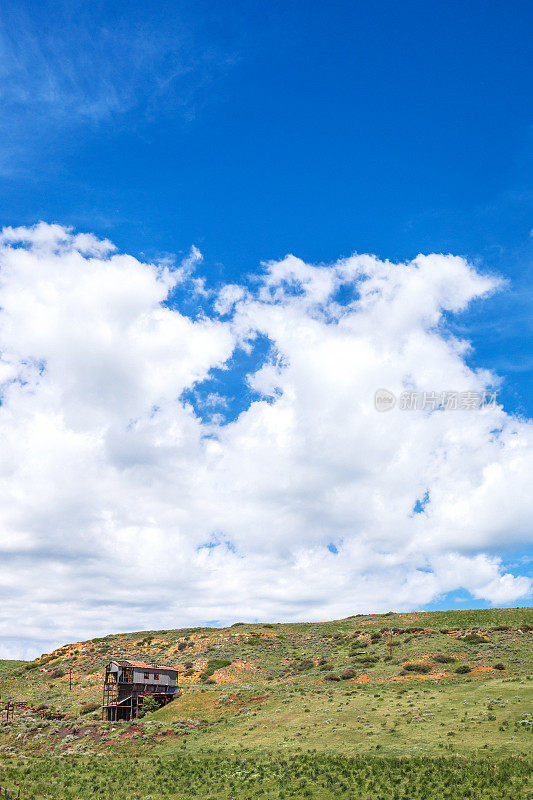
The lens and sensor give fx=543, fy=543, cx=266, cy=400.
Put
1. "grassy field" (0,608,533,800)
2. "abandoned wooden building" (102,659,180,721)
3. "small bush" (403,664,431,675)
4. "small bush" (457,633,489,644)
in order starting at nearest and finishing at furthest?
"grassy field" (0,608,533,800) < "small bush" (403,664,431,675) < "abandoned wooden building" (102,659,180,721) < "small bush" (457,633,489,644)

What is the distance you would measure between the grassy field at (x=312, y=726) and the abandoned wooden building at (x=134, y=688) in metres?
2.67

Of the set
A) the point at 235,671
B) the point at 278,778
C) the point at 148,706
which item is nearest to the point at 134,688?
the point at 148,706

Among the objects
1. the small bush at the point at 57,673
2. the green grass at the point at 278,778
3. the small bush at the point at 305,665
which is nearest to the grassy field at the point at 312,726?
the green grass at the point at 278,778

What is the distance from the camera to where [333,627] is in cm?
11656

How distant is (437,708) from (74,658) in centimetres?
8096

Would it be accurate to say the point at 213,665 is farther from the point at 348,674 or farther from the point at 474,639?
the point at 474,639

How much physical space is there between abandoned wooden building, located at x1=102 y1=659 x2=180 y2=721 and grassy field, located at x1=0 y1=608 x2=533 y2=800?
267 centimetres

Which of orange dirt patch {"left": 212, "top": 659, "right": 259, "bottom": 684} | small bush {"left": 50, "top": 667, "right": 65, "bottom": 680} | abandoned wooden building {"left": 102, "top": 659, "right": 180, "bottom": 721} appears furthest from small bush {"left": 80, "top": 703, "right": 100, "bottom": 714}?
small bush {"left": 50, "top": 667, "right": 65, "bottom": 680}

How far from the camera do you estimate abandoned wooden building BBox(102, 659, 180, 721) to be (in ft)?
220

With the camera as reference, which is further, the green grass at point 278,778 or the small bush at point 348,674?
the small bush at point 348,674

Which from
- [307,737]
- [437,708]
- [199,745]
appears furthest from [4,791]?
[437,708]

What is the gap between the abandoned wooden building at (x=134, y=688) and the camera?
67062 millimetres

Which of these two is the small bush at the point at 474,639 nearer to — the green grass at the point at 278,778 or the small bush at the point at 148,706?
the small bush at the point at 148,706

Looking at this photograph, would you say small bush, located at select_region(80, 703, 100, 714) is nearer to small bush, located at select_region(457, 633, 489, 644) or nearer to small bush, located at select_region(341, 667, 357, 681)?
small bush, located at select_region(341, 667, 357, 681)
